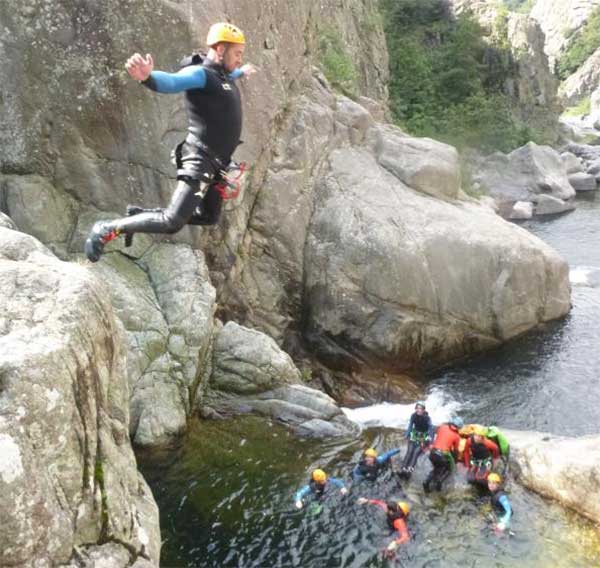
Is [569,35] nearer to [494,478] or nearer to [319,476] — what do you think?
[494,478]

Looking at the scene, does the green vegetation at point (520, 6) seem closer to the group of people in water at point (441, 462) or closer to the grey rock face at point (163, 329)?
the grey rock face at point (163, 329)

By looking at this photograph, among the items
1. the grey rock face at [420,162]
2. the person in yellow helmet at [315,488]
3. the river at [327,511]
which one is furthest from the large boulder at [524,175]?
the person in yellow helmet at [315,488]

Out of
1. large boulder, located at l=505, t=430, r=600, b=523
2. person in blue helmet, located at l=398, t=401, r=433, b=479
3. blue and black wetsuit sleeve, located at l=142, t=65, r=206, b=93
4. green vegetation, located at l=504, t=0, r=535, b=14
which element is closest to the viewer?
blue and black wetsuit sleeve, located at l=142, t=65, r=206, b=93

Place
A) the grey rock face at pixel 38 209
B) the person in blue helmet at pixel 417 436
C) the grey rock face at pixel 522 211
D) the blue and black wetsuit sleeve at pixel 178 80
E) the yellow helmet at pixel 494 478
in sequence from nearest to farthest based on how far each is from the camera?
the blue and black wetsuit sleeve at pixel 178 80, the yellow helmet at pixel 494 478, the person in blue helmet at pixel 417 436, the grey rock face at pixel 38 209, the grey rock face at pixel 522 211

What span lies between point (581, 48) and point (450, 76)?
213 ft

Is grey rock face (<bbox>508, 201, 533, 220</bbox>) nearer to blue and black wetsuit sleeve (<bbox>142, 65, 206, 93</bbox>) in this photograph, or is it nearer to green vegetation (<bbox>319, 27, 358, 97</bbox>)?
green vegetation (<bbox>319, 27, 358, 97</bbox>)

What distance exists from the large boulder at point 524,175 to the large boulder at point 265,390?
2613cm

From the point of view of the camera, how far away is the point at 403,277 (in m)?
15.5

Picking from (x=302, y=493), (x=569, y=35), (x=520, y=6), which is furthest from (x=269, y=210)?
(x=520, y=6)

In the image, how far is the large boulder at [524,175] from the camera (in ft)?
116

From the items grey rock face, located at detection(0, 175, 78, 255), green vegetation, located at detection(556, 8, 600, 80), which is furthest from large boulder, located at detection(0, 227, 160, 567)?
green vegetation, located at detection(556, 8, 600, 80)

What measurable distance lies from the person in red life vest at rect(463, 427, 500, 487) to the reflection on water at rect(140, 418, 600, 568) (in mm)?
282

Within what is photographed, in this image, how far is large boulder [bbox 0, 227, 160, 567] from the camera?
453 cm

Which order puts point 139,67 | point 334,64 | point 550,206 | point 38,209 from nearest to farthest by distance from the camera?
point 139,67 < point 38,209 < point 334,64 < point 550,206
